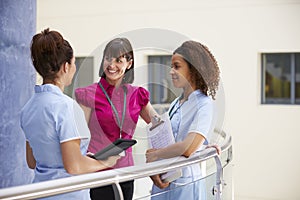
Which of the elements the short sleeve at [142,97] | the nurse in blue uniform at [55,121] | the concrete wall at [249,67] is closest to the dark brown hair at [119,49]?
the short sleeve at [142,97]

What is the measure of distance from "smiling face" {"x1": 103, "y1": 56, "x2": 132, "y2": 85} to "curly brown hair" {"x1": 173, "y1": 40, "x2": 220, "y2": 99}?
205mm

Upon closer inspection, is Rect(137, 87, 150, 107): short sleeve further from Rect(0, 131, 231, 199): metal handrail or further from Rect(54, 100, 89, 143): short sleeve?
Rect(54, 100, 89, 143): short sleeve

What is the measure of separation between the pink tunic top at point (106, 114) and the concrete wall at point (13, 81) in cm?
67

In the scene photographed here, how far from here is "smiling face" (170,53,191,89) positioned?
2.08m

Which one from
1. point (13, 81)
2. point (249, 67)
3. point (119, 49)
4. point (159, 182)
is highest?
point (249, 67)

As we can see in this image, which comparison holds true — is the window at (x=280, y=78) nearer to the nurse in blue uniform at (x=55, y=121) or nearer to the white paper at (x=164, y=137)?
the white paper at (x=164, y=137)

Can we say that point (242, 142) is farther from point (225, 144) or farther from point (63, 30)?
point (225, 144)

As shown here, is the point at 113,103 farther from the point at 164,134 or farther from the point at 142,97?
the point at 164,134

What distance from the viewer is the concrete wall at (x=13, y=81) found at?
Answer: 2.58 meters

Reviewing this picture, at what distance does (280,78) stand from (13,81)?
4898 millimetres

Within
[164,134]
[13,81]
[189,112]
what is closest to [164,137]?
[164,134]

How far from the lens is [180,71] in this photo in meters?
2.08

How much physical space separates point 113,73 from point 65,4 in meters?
5.62

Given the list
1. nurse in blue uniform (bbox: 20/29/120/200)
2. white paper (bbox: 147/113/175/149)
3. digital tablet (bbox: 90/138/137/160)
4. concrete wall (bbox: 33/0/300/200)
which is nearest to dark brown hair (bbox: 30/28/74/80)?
nurse in blue uniform (bbox: 20/29/120/200)
